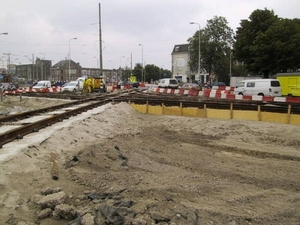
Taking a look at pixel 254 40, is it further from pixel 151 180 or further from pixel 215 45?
pixel 151 180

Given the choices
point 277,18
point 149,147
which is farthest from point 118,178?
point 277,18

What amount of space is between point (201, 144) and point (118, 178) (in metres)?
5.28

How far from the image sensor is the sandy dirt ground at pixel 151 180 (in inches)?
173

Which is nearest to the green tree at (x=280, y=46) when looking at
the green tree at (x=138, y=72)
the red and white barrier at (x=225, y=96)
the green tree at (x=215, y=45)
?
the red and white barrier at (x=225, y=96)

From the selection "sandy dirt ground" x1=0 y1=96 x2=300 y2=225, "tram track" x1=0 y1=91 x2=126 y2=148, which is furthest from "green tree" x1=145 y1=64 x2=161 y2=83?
"sandy dirt ground" x1=0 y1=96 x2=300 y2=225

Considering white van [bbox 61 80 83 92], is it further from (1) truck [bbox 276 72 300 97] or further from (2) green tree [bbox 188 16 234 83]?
(2) green tree [bbox 188 16 234 83]

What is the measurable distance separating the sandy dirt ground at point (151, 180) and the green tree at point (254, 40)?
29.3 metres

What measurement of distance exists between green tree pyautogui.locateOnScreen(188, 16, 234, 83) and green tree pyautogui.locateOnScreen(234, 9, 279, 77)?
64.0ft

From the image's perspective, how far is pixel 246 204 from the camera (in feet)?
16.5

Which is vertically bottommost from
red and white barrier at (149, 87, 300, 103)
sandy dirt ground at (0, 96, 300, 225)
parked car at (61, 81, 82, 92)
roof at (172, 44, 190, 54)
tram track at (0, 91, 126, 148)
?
sandy dirt ground at (0, 96, 300, 225)

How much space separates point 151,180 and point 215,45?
6033cm

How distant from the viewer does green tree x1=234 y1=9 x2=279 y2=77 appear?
125 feet

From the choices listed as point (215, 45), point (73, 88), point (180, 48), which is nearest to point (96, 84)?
point (73, 88)

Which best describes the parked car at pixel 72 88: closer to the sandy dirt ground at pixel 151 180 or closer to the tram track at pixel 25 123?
the tram track at pixel 25 123
